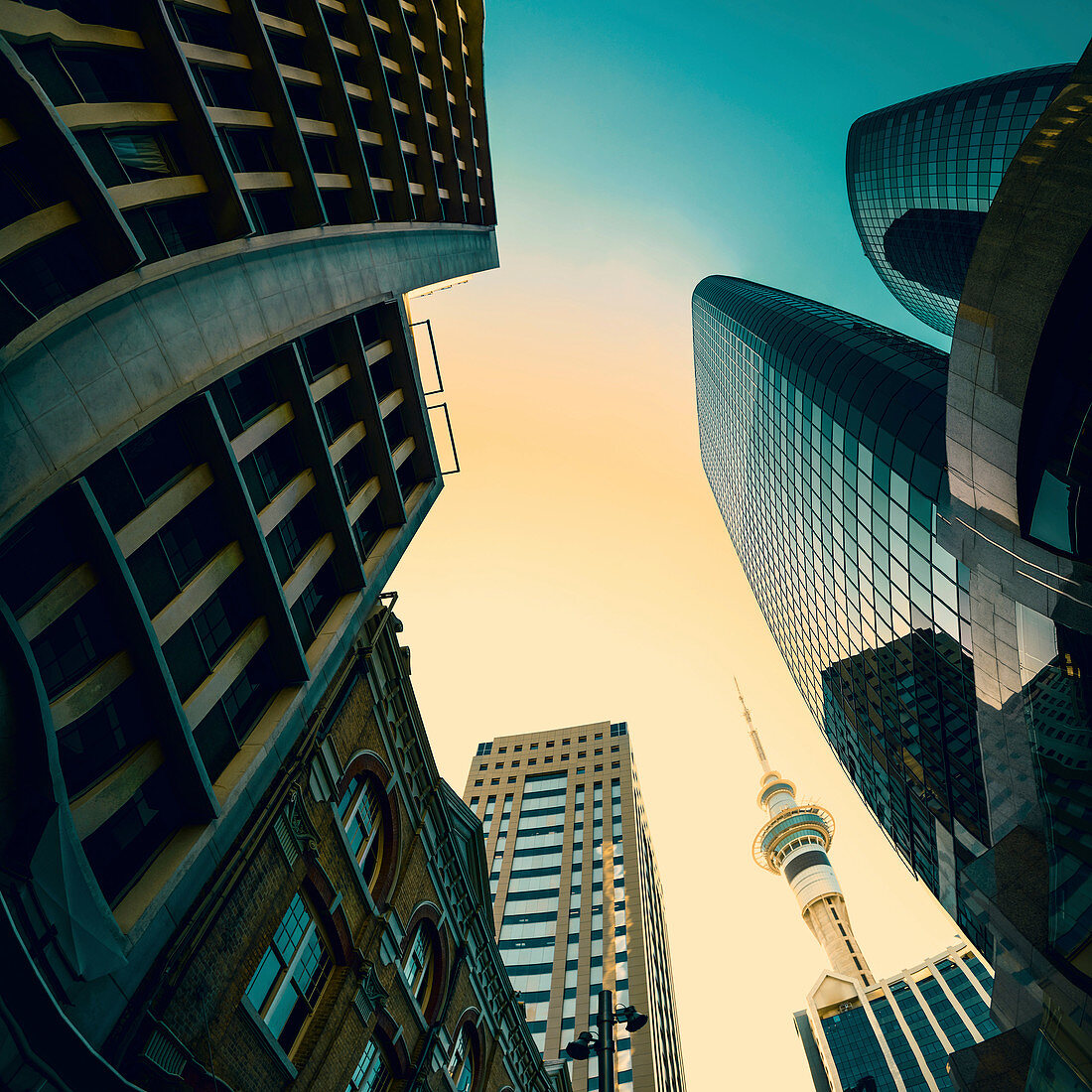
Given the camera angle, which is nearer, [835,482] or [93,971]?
[93,971]

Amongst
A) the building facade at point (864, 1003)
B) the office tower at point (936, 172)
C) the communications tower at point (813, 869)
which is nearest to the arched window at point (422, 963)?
the office tower at point (936, 172)

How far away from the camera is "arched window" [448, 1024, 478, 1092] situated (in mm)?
20722

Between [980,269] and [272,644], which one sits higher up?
[980,269]

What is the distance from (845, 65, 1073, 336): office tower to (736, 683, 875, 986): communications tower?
368 ft

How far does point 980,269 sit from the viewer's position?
18031 mm

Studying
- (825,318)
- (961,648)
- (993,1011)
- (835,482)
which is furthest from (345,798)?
(825,318)

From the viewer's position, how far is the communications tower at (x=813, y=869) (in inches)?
5231

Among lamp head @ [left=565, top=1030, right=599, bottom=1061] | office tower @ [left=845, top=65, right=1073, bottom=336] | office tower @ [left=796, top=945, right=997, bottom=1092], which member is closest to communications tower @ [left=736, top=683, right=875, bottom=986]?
office tower @ [left=796, top=945, right=997, bottom=1092]

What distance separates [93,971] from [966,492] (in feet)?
85.2

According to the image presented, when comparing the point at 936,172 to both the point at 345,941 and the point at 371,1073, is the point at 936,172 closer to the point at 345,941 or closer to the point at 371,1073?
the point at 345,941

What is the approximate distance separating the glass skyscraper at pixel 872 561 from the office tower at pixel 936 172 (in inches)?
1319

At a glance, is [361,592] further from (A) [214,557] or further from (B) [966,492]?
(B) [966,492]

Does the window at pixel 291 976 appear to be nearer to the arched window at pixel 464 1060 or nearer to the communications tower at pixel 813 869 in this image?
the arched window at pixel 464 1060

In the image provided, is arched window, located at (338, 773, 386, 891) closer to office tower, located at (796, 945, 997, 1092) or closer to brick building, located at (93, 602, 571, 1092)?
brick building, located at (93, 602, 571, 1092)
